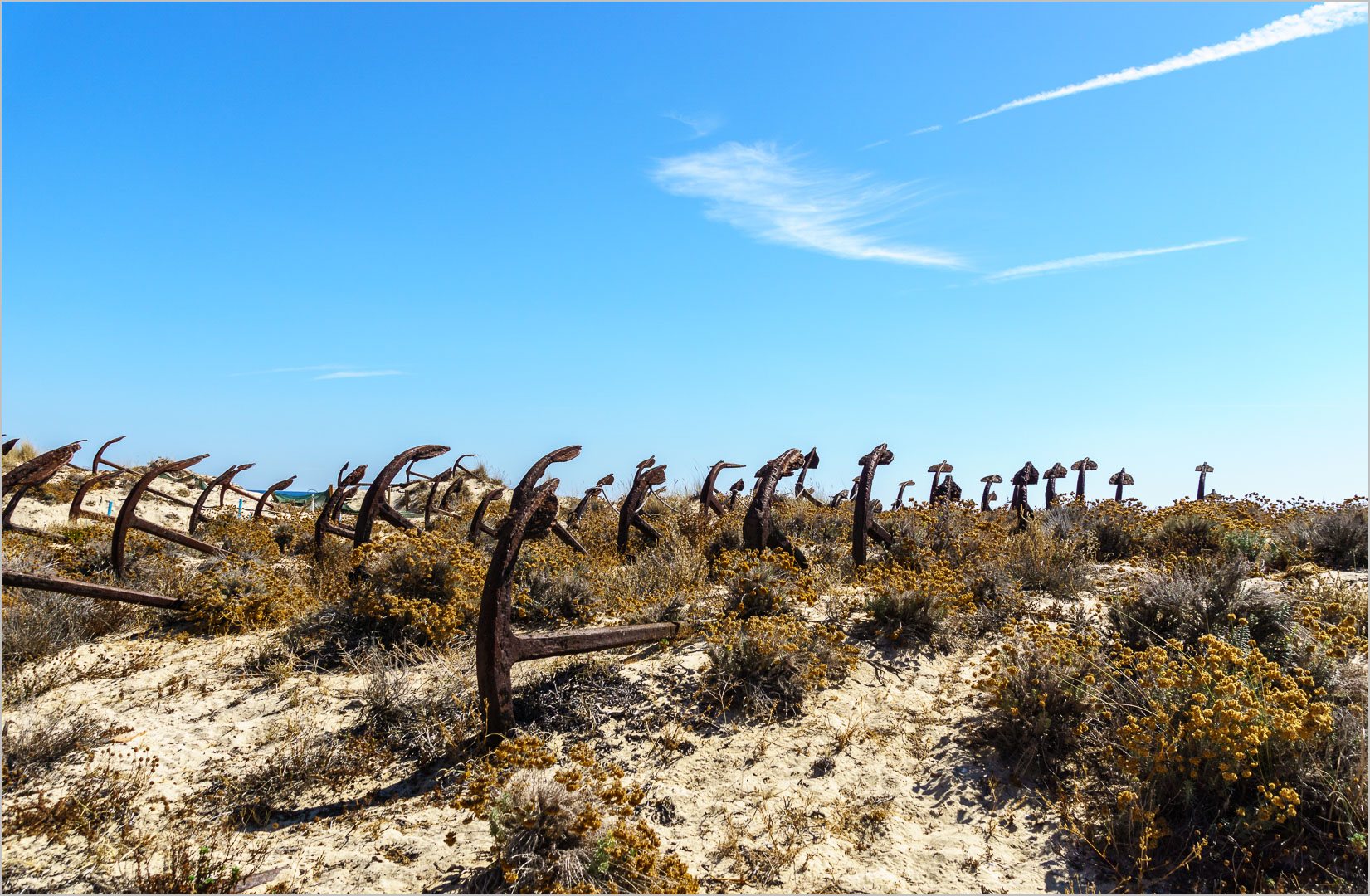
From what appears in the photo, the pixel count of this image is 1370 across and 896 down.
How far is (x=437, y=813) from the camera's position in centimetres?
436

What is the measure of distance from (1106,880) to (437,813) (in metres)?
3.48

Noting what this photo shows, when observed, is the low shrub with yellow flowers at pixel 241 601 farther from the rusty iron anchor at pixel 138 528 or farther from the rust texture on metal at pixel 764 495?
the rust texture on metal at pixel 764 495

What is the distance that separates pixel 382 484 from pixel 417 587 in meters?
1.08

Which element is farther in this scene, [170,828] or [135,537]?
[135,537]

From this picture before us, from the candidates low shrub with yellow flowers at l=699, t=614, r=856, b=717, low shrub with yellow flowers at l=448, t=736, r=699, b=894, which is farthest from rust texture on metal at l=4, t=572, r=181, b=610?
low shrub with yellow flowers at l=699, t=614, r=856, b=717

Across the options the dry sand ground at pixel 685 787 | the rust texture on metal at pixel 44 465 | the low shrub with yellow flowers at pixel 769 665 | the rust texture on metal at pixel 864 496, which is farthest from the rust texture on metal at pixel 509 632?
the rust texture on metal at pixel 44 465

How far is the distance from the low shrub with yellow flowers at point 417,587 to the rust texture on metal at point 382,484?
0.28 metres

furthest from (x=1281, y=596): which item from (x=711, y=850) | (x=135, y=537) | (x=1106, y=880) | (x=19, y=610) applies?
(x=135, y=537)

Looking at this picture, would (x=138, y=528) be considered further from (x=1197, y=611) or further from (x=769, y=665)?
(x=1197, y=611)

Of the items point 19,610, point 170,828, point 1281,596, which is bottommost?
point 170,828

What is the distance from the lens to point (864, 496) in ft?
25.3

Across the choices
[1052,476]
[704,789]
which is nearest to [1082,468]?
A: [1052,476]

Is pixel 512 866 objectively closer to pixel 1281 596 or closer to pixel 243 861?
pixel 243 861

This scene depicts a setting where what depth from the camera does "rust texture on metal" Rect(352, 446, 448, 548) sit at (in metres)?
7.07
